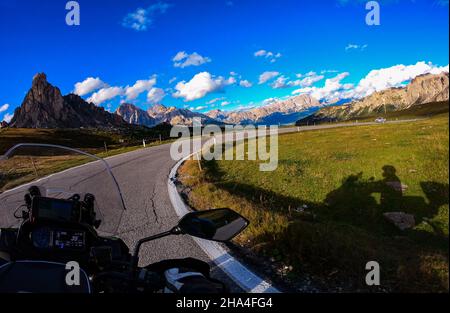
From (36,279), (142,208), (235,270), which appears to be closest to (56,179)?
(36,279)

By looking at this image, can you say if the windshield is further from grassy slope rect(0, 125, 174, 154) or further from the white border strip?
grassy slope rect(0, 125, 174, 154)

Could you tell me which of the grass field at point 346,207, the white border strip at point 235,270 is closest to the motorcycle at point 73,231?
the grass field at point 346,207

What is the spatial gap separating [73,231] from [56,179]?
0.77 m

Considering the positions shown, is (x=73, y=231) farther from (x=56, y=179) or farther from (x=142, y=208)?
(x=142, y=208)

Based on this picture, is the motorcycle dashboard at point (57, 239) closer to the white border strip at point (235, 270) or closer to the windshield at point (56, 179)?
the windshield at point (56, 179)

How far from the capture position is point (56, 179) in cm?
352

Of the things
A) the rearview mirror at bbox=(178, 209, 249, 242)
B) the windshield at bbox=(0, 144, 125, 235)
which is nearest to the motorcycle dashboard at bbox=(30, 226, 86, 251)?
the windshield at bbox=(0, 144, 125, 235)

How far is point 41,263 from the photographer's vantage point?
8.53ft

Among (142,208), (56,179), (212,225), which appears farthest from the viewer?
(142,208)

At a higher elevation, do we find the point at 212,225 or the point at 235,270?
the point at 212,225
